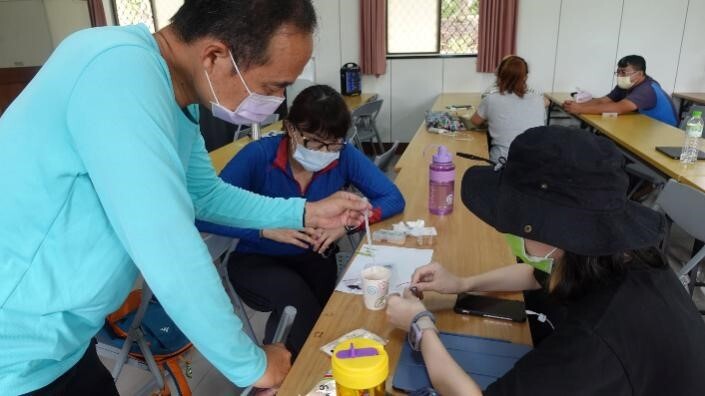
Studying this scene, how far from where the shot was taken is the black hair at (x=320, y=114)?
1.80m

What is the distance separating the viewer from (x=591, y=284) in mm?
872

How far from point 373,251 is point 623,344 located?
35.3 inches

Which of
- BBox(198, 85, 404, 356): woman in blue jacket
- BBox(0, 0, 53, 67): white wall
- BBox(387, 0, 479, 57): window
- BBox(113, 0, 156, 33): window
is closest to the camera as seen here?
BBox(198, 85, 404, 356): woman in blue jacket

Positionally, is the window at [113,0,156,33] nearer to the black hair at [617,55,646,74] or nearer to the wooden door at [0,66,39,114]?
the wooden door at [0,66,39,114]

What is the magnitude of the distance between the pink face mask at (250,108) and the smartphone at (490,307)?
0.67 meters

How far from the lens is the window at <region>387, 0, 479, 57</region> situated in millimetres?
5848

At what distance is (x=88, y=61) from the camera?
2.18 feet

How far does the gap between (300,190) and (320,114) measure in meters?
0.33

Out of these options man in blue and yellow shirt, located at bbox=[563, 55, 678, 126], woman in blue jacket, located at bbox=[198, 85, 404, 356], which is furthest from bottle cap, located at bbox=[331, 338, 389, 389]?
man in blue and yellow shirt, located at bbox=[563, 55, 678, 126]

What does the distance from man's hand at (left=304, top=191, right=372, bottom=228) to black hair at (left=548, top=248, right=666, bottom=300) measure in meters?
0.67

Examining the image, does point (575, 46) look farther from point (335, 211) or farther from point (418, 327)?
point (418, 327)

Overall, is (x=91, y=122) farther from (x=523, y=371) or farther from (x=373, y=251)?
(x=373, y=251)

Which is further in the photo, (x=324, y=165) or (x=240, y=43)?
(x=324, y=165)

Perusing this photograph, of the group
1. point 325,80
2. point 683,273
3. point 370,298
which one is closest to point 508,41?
point 325,80
